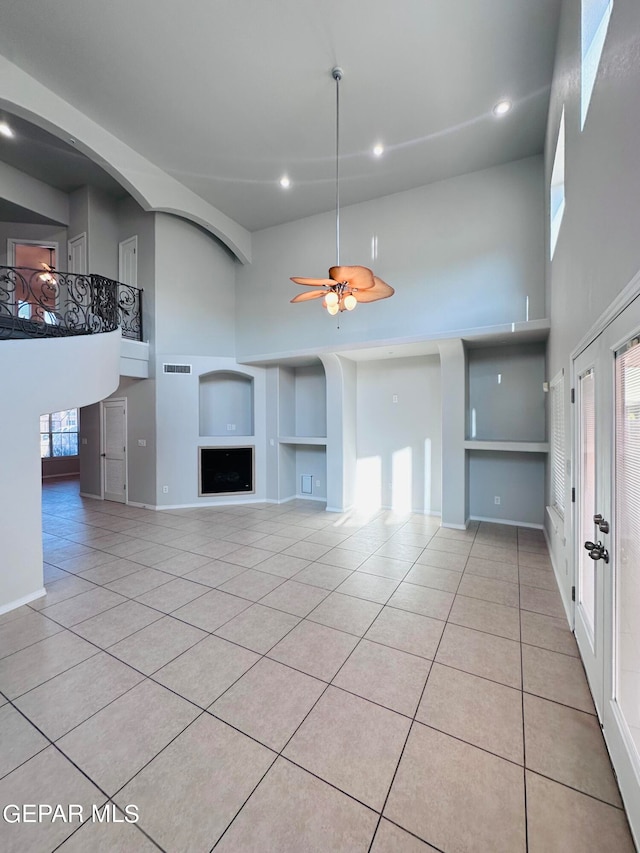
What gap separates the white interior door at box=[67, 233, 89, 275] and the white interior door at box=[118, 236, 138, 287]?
0.64m

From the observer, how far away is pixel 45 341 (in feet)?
11.2

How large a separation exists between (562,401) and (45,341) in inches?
200

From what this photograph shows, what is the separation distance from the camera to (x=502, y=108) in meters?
4.38

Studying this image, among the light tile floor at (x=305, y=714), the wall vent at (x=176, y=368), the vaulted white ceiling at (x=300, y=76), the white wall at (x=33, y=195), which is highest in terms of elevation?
the white wall at (x=33, y=195)

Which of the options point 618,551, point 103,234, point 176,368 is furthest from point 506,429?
point 103,234

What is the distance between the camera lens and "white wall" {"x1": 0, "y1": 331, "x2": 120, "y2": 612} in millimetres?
3043

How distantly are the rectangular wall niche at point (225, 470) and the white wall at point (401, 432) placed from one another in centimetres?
229

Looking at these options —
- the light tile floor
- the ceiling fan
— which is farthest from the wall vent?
the light tile floor

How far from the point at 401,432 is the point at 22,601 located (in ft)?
17.7

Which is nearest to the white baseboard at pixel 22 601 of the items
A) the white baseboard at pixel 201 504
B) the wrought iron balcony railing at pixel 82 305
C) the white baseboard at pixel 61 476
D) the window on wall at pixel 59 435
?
the wrought iron balcony railing at pixel 82 305

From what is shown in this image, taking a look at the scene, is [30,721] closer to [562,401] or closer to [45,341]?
[45,341]

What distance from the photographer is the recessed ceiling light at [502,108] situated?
432 centimetres

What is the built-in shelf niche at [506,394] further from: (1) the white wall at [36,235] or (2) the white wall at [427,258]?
(1) the white wall at [36,235]

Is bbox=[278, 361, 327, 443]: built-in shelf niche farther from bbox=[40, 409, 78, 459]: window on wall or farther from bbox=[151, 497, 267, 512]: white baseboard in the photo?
bbox=[40, 409, 78, 459]: window on wall
